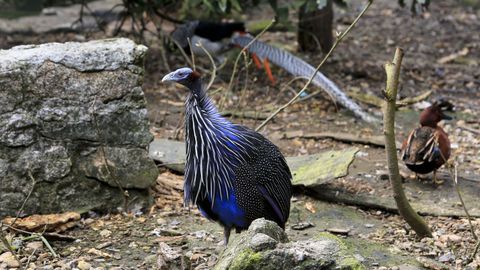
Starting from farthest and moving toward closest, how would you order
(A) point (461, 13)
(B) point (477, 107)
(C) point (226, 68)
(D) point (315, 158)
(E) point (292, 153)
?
(A) point (461, 13) → (C) point (226, 68) → (B) point (477, 107) → (E) point (292, 153) → (D) point (315, 158)

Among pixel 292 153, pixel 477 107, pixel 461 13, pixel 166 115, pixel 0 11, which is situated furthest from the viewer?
pixel 461 13

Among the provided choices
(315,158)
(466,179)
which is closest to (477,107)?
(466,179)

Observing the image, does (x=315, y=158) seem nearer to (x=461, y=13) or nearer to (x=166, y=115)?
(x=166, y=115)

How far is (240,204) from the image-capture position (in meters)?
4.32

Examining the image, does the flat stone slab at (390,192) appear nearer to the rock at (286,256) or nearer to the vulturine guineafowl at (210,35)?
the rock at (286,256)

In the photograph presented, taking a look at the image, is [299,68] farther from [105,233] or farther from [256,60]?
[105,233]

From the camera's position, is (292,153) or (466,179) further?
(292,153)

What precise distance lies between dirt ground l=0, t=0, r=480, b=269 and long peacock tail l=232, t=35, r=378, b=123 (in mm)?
150

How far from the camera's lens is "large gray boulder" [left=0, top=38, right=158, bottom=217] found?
4.91 m

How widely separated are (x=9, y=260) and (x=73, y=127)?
3.34 feet

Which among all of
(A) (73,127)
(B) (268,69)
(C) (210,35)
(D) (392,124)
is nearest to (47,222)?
(A) (73,127)

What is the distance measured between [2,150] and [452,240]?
9.37 ft

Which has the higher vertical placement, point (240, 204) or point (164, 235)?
point (240, 204)

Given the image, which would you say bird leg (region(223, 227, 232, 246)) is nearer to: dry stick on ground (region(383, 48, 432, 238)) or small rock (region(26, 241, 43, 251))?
dry stick on ground (region(383, 48, 432, 238))
